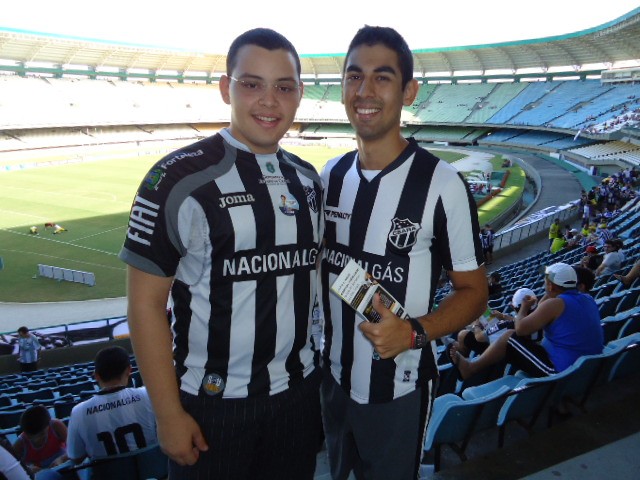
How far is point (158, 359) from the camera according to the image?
1711 millimetres

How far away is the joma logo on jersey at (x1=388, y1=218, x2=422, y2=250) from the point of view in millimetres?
2199

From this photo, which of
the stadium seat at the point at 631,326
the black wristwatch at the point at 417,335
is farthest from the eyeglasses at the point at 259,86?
the stadium seat at the point at 631,326

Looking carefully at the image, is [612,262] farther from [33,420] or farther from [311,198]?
[33,420]

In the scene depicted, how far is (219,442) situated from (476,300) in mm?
1267

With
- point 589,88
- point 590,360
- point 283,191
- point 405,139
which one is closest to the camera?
point 283,191

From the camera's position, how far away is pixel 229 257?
71.3 inches

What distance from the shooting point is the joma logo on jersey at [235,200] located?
1.82 m

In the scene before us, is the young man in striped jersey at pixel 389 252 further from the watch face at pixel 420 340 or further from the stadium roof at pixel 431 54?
the stadium roof at pixel 431 54

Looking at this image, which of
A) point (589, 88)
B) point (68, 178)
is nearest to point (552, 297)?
point (68, 178)

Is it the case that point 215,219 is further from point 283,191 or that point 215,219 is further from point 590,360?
point 590,360

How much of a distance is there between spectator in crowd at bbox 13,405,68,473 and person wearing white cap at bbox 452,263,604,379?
3.38 m

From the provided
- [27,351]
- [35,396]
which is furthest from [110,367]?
[27,351]

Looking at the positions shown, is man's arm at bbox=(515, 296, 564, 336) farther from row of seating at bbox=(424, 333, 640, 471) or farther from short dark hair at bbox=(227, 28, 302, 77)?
short dark hair at bbox=(227, 28, 302, 77)

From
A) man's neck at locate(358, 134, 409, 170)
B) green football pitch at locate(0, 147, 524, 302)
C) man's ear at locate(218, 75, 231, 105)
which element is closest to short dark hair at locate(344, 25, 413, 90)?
man's neck at locate(358, 134, 409, 170)
